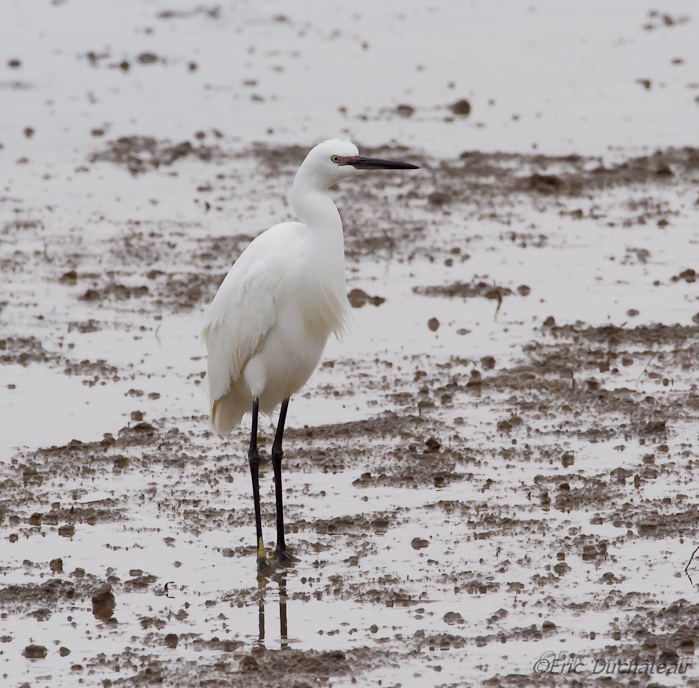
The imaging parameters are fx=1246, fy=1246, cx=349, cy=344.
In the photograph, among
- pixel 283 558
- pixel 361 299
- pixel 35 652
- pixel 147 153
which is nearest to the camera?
pixel 35 652

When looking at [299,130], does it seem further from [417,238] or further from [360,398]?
[360,398]

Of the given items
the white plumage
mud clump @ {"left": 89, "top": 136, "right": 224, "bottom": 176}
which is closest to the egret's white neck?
the white plumage

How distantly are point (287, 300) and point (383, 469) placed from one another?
5.16 ft

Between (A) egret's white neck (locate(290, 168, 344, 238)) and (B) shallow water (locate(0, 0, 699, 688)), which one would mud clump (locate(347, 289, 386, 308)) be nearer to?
(B) shallow water (locate(0, 0, 699, 688))

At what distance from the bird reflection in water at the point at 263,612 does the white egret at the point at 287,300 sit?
4.1 inches

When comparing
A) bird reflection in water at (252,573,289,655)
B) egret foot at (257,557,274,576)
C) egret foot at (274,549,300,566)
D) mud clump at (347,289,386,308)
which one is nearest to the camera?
bird reflection in water at (252,573,289,655)

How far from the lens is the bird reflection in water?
5.70 meters

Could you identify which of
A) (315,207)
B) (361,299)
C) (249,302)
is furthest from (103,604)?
(361,299)

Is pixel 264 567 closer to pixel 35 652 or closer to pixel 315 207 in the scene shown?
pixel 35 652

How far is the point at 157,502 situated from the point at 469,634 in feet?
8.03

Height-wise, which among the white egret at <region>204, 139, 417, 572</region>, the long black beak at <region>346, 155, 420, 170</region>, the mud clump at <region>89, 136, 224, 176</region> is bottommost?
the white egret at <region>204, 139, 417, 572</region>

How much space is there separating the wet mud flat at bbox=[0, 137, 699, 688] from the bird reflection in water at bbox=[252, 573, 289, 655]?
26mm

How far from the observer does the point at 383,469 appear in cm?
781

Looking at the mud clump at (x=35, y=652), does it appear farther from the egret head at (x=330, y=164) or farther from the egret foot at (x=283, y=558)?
the egret head at (x=330, y=164)
